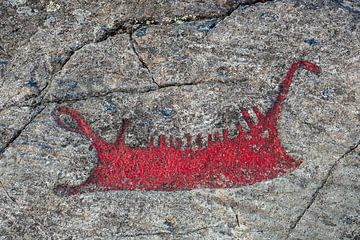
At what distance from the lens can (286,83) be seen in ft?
9.29

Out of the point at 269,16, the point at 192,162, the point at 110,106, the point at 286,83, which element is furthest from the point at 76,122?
the point at 269,16

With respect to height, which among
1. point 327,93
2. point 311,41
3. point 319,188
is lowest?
point 319,188

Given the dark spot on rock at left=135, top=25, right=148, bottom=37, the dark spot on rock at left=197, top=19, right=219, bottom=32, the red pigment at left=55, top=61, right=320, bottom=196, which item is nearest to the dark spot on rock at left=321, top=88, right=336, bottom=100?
the red pigment at left=55, top=61, right=320, bottom=196

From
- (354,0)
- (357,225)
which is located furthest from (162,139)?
(354,0)

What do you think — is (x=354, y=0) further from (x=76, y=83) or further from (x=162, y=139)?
(x=76, y=83)

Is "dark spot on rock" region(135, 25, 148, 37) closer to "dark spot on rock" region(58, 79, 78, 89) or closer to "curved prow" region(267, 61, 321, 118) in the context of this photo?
"dark spot on rock" region(58, 79, 78, 89)

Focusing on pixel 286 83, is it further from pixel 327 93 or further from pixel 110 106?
pixel 110 106

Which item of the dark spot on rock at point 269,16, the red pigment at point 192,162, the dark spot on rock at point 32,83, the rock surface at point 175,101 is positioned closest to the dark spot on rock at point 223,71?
the rock surface at point 175,101

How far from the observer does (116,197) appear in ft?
8.43

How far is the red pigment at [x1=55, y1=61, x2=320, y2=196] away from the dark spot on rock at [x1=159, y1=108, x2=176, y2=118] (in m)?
0.12

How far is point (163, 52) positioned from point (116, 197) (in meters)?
0.78

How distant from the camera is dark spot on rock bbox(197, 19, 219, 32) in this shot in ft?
9.97

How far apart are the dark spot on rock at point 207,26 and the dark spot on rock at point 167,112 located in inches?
18.9

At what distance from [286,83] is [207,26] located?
19.7 inches
